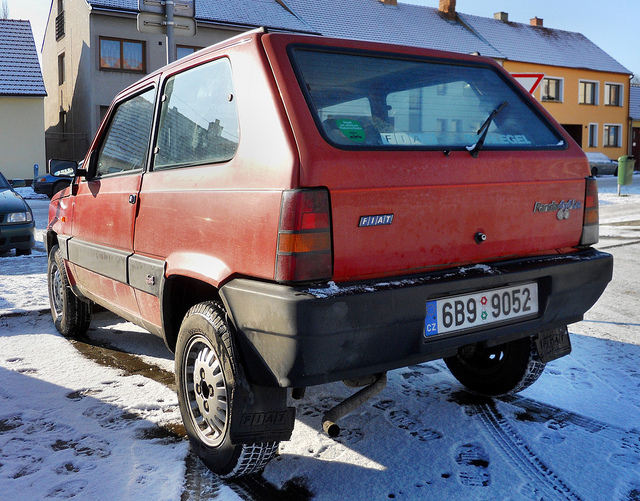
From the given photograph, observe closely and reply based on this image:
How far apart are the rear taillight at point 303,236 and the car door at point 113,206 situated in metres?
1.39

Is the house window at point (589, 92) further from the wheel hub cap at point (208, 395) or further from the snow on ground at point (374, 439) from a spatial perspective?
the wheel hub cap at point (208, 395)

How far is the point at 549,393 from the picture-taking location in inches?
141

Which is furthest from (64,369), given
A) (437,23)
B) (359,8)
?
(437,23)

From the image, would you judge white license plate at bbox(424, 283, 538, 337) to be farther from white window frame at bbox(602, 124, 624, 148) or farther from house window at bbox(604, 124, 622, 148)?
house window at bbox(604, 124, 622, 148)

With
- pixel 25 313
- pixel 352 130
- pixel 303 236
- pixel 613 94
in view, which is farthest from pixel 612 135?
pixel 303 236

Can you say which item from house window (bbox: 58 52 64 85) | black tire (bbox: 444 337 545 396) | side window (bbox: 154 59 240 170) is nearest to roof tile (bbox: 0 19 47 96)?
house window (bbox: 58 52 64 85)

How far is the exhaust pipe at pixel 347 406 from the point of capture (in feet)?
Result: 8.20

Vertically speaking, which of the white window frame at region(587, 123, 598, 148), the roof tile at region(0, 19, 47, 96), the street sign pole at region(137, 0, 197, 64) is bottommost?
the street sign pole at region(137, 0, 197, 64)

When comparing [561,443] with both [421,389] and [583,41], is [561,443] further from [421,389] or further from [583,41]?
[583,41]

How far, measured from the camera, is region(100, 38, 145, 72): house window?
2572 cm

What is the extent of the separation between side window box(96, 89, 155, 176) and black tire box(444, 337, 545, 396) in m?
2.11

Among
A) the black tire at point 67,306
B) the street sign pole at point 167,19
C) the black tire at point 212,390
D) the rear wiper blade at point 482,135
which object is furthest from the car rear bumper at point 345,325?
the street sign pole at point 167,19

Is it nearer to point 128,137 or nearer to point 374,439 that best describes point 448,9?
point 128,137

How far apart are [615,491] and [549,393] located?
108 centimetres
